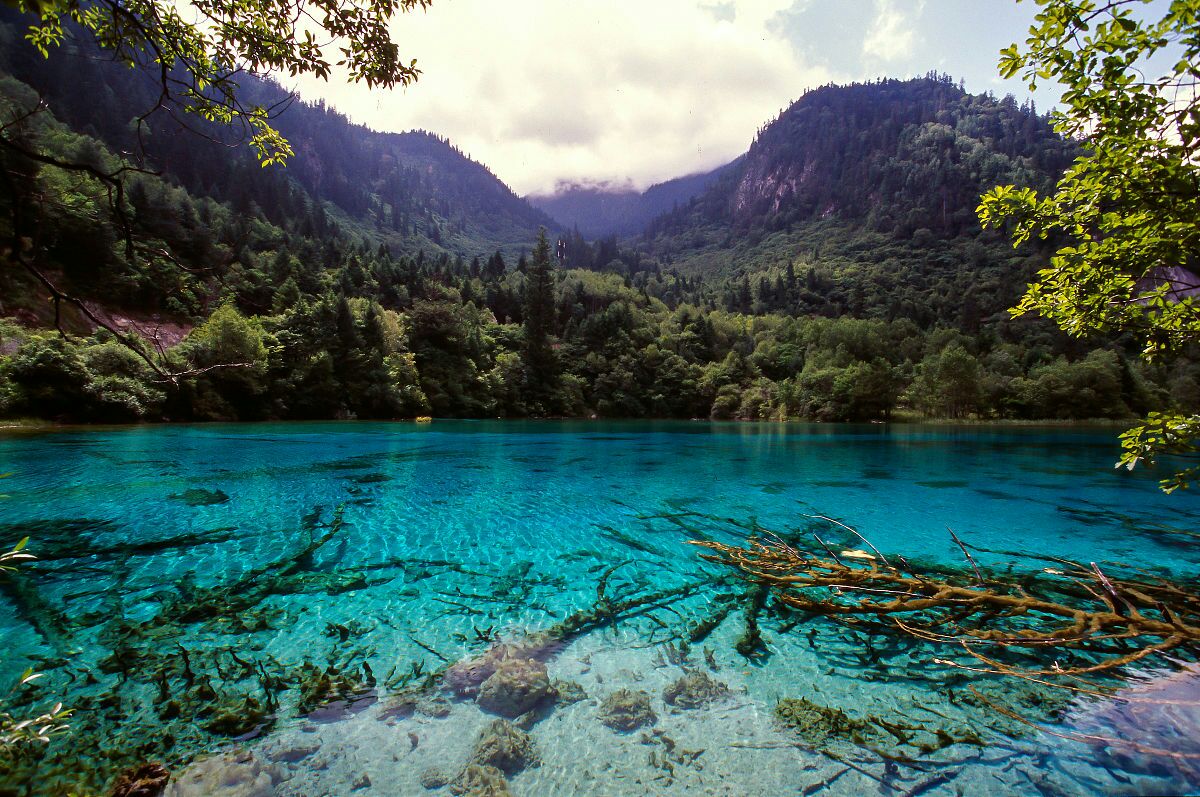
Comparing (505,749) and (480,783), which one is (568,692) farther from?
(480,783)

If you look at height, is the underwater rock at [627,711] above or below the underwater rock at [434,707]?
below

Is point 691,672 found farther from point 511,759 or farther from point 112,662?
point 112,662

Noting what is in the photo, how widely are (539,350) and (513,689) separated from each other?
7500cm

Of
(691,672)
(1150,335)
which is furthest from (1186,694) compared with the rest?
(691,672)

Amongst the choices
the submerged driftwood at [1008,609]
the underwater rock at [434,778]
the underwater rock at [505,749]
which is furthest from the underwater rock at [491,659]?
the submerged driftwood at [1008,609]

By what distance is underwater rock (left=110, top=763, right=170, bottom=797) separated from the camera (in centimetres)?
344

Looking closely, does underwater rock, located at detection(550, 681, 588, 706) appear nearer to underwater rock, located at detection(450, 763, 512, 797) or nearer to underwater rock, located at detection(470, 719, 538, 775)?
underwater rock, located at detection(470, 719, 538, 775)

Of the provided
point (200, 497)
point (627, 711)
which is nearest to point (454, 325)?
point (200, 497)

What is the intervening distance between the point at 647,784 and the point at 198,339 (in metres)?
→ 52.6

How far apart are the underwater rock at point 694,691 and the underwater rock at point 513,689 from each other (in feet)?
4.09

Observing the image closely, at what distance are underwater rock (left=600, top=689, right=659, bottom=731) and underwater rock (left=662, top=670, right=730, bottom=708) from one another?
0.24 meters

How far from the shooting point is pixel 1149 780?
12.2 feet

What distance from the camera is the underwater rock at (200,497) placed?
1221 cm

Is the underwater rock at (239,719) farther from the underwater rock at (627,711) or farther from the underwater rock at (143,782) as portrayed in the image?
the underwater rock at (627,711)
